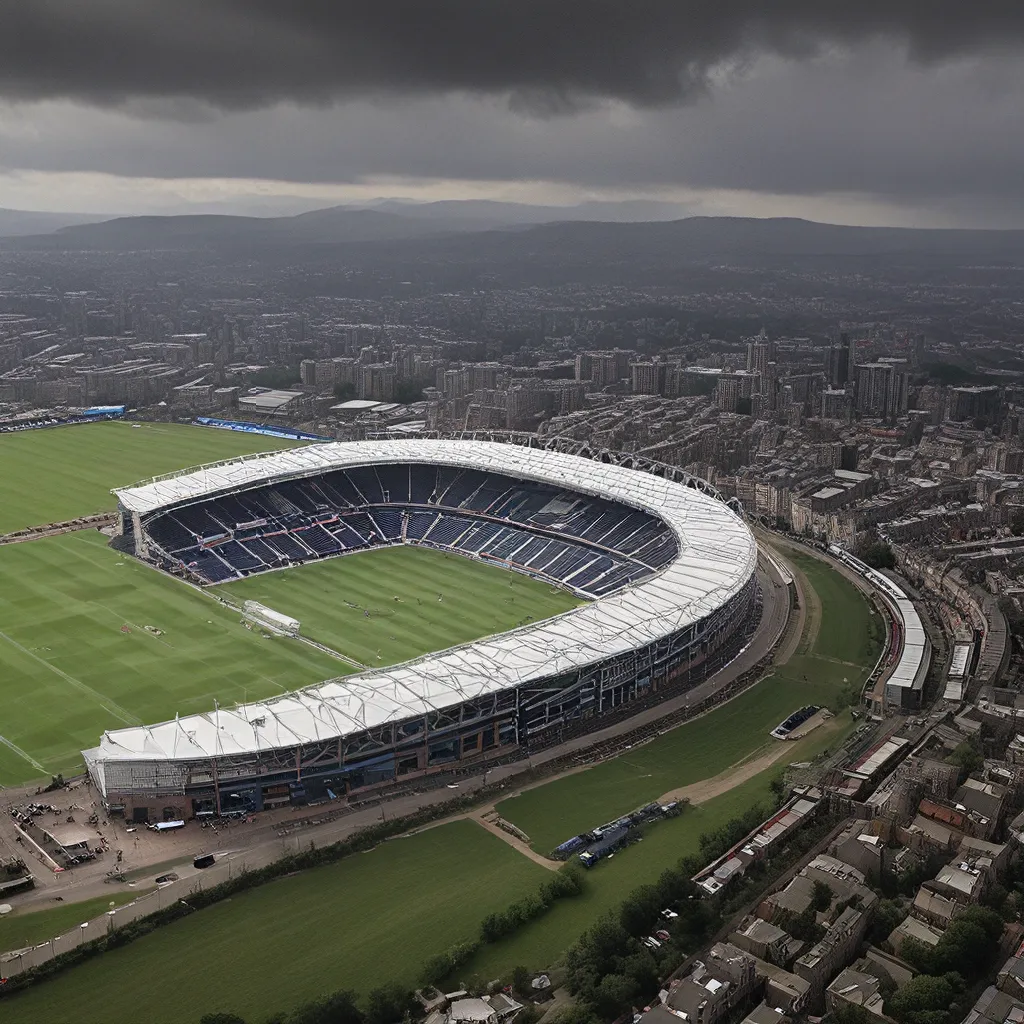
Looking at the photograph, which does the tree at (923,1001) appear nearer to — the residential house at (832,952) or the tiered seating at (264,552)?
the residential house at (832,952)

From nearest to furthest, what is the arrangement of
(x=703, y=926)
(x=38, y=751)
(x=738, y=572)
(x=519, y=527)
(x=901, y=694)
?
(x=703, y=926) < (x=38, y=751) < (x=901, y=694) < (x=738, y=572) < (x=519, y=527)

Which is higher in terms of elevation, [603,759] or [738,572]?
[738,572]

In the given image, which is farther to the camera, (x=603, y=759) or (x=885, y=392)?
(x=885, y=392)

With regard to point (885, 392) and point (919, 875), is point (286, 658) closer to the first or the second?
point (919, 875)

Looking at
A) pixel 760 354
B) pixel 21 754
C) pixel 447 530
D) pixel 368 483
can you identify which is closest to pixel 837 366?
pixel 760 354

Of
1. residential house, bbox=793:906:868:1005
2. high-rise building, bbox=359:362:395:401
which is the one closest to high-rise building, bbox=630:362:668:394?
high-rise building, bbox=359:362:395:401

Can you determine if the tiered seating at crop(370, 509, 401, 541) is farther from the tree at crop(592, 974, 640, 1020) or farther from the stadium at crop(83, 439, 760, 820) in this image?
the tree at crop(592, 974, 640, 1020)

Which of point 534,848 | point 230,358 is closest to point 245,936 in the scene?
point 534,848

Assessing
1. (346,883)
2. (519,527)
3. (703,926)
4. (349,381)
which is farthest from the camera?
(349,381)
